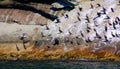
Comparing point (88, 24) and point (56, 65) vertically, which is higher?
point (88, 24)

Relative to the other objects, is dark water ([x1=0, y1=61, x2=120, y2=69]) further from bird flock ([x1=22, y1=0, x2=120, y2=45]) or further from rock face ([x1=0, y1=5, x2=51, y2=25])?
rock face ([x1=0, y1=5, x2=51, y2=25])

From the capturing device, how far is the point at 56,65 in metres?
69.5

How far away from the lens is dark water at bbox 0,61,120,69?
222ft

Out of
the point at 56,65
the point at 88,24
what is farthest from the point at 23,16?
the point at 56,65

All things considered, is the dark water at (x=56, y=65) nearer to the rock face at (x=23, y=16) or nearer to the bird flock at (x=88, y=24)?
the bird flock at (x=88, y=24)

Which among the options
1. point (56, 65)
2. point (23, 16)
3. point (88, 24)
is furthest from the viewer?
Answer: point (23, 16)

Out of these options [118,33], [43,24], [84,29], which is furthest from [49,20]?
[118,33]

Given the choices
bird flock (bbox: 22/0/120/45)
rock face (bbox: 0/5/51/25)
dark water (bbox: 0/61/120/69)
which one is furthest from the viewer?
rock face (bbox: 0/5/51/25)

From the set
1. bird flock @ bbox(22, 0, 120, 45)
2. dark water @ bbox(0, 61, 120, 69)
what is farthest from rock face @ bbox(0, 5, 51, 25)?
dark water @ bbox(0, 61, 120, 69)

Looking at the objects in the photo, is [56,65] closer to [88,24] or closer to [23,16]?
[88,24]

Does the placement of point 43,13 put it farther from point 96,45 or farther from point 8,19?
point 96,45

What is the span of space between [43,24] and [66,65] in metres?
12.7

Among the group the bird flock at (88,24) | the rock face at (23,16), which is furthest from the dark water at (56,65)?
the rock face at (23,16)

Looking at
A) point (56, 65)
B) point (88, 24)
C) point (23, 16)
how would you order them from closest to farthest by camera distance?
point (56, 65)
point (88, 24)
point (23, 16)
